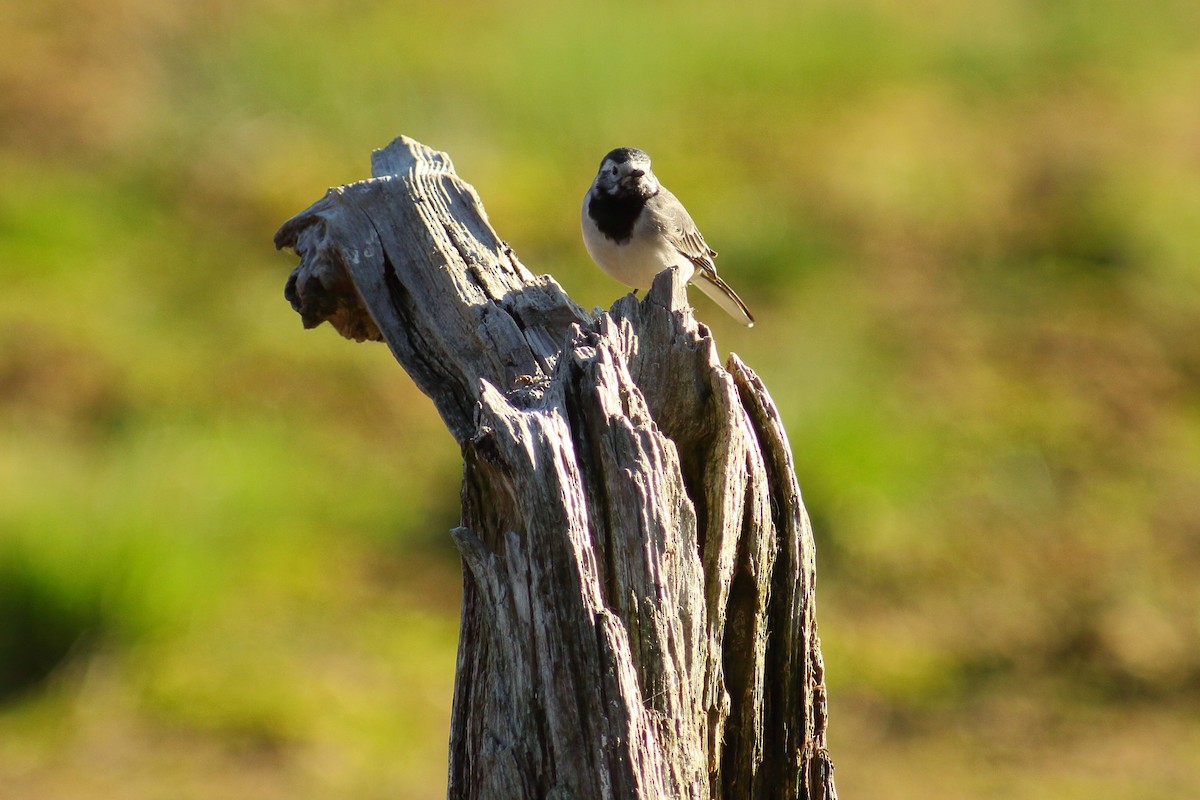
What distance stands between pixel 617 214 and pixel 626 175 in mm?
167

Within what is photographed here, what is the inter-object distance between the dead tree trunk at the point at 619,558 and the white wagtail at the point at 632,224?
1720mm

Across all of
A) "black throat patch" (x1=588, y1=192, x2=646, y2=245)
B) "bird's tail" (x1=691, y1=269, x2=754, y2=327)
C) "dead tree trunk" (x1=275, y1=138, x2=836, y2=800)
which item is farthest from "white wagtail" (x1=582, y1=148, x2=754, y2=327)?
"dead tree trunk" (x1=275, y1=138, x2=836, y2=800)

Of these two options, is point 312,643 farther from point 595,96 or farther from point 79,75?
point 79,75

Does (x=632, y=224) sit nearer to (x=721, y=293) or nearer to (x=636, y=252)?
(x=636, y=252)

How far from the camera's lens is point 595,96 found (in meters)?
13.4

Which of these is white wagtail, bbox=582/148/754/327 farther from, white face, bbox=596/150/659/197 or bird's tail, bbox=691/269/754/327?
bird's tail, bbox=691/269/754/327

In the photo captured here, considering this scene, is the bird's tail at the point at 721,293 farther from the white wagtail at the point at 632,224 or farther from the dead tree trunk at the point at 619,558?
the dead tree trunk at the point at 619,558

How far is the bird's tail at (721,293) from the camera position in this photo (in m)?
6.25

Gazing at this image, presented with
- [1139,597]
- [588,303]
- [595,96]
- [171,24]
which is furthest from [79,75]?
[1139,597]

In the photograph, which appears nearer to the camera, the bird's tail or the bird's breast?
the bird's breast

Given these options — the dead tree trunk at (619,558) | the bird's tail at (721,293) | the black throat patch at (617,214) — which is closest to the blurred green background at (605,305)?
the bird's tail at (721,293)

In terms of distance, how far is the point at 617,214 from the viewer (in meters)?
5.80

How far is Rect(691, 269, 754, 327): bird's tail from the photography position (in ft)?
20.5

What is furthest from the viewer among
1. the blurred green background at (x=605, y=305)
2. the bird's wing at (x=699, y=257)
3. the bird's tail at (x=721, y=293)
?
the blurred green background at (x=605, y=305)
